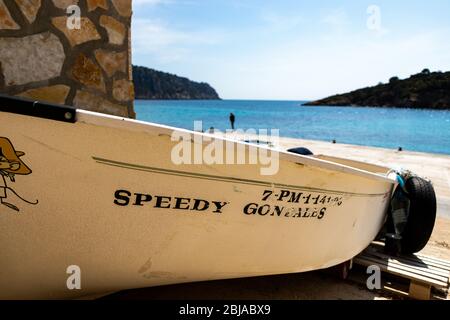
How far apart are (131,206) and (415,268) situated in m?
3.41

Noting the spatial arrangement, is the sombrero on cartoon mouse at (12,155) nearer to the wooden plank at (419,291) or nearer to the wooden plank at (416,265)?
the wooden plank at (419,291)

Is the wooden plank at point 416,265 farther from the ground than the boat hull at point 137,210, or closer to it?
closer to it

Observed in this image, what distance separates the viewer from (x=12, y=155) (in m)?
2.09

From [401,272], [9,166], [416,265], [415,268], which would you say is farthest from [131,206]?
[416,265]

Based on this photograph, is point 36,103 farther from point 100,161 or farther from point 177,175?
point 177,175

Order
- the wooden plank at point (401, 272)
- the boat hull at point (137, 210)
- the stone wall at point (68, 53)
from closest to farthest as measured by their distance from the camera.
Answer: the boat hull at point (137, 210) → the stone wall at point (68, 53) → the wooden plank at point (401, 272)

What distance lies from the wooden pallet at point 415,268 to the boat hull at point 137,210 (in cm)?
146

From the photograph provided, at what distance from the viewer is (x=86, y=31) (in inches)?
129

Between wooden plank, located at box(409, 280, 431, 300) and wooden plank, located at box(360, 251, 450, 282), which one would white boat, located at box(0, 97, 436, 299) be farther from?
wooden plank, located at box(360, 251, 450, 282)

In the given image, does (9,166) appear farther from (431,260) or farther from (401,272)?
(431,260)

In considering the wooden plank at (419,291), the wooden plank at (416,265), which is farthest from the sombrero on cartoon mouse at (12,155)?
the wooden plank at (416,265)

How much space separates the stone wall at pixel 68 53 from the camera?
2.77 meters

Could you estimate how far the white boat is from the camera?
211 centimetres
